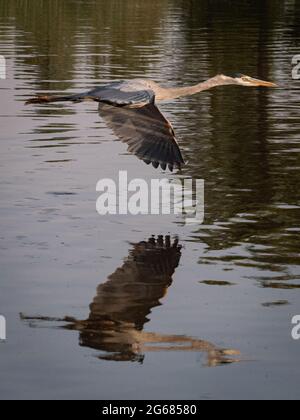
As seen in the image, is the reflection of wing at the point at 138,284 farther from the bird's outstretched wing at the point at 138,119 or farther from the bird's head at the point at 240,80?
the bird's head at the point at 240,80

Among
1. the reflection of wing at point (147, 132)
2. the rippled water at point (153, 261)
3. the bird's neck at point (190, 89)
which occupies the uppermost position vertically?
the bird's neck at point (190, 89)

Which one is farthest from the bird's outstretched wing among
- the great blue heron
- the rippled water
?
the rippled water

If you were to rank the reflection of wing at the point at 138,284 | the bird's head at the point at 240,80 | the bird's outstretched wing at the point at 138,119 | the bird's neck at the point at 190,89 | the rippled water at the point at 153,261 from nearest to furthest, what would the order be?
the rippled water at the point at 153,261 < the reflection of wing at the point at 138,284 < the bird's outstretched wing at the point at 138,119 < the bird's neck at the point at 190,89 < the bird's head at the point at 240,80

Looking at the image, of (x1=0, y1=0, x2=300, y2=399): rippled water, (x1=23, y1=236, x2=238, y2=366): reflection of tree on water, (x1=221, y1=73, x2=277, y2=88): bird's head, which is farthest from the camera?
(x1=221, y1=73, x2=277, y2=88): bird's head

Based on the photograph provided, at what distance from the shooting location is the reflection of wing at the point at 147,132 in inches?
556

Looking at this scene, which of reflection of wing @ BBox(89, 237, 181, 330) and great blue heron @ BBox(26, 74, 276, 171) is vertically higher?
great blue heron @ BBox(26, 74, 276, 171)

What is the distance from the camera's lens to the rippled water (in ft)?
31.8

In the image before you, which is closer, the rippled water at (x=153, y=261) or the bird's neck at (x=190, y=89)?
the rippled water at (x=153, y=261)

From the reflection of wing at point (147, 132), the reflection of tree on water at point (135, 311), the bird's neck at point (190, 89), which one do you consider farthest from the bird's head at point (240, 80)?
the reflection of tree on water at point (135, 311)

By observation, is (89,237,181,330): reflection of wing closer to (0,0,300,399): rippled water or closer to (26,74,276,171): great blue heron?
(0,0,300,399): rippled water

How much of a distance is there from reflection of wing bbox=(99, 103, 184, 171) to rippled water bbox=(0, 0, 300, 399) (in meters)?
0.79

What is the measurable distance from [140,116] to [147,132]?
0.21 meters

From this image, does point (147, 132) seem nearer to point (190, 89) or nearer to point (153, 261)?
point (190, 89)
